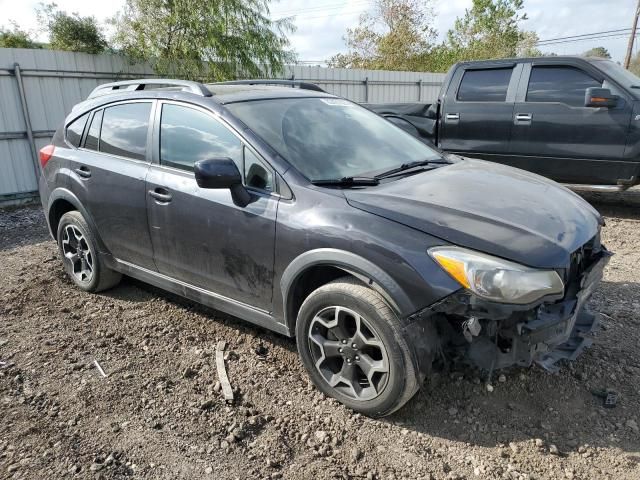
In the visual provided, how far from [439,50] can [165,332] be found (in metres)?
27.1

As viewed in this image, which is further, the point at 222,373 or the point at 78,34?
the point at 78,34

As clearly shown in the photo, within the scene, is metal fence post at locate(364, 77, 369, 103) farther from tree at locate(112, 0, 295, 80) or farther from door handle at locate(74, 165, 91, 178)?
door handle at locate(74, 165, 91, 178)

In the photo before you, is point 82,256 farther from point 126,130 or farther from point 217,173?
point 217,173

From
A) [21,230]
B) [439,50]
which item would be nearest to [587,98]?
[21,230]

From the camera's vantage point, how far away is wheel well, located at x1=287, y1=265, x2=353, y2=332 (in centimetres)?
286

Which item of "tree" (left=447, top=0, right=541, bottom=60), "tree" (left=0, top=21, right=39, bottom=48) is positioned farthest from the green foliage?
"tree" (left=0, top=21, right=39, bottom=48)

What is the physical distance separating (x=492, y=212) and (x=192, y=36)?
8830 millimetres

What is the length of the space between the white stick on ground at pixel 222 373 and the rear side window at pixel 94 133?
2.00m

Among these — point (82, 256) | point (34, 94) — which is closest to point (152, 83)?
Answer: point (82, 256)

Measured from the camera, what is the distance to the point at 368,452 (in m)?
2.58

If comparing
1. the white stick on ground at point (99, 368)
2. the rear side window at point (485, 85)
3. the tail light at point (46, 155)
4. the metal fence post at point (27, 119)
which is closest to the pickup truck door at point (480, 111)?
the rear side window at point (485, 85)

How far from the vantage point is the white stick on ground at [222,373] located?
3029 mm

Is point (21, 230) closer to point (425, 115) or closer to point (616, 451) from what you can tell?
point (425, 115)

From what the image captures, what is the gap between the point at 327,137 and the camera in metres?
3.38
